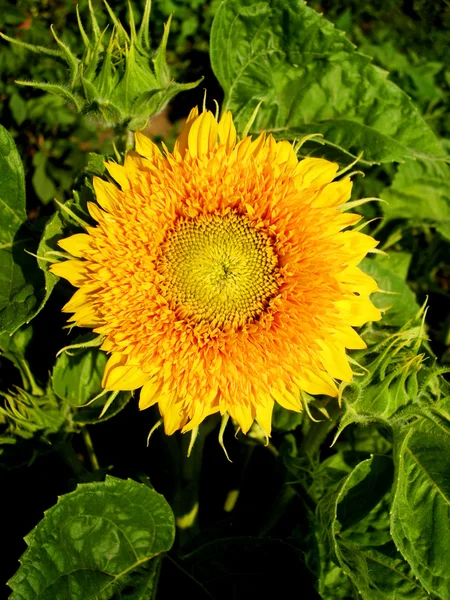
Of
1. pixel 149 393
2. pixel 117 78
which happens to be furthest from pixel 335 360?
pixel 117 78

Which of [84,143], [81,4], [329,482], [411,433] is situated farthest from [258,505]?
[81,4]

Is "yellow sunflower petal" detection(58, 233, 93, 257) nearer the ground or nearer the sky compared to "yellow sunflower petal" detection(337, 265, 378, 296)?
nearer the ground

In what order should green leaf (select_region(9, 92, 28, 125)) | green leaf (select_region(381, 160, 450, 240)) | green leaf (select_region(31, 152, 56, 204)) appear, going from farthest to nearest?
1. green leaf (select_region(9, 92, 28, 125))
2. green leaf (select_region(31, 152, 56, 204))
3. green leaf (select_region(381, 160, 450, 240))

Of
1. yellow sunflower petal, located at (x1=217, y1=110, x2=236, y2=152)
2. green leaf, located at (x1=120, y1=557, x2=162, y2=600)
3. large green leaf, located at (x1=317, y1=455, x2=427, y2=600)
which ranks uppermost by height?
yellow sunflower petal, located at (x1=217, y1=110, x2=236, y2=152)

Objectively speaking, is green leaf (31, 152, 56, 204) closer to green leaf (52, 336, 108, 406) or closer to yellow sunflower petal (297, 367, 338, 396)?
green leaf (52, 336, 108, 406)

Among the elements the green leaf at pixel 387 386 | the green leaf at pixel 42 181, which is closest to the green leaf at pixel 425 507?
the green leaf at pixel 387 386

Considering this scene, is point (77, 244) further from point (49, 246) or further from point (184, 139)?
point (184, 139)

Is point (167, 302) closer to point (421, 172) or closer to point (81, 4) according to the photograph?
point (421, 172)

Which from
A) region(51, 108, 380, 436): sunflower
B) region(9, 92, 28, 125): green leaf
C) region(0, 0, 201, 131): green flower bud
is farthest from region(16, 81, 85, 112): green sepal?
region(9, 92, 28, 125): green leaf
